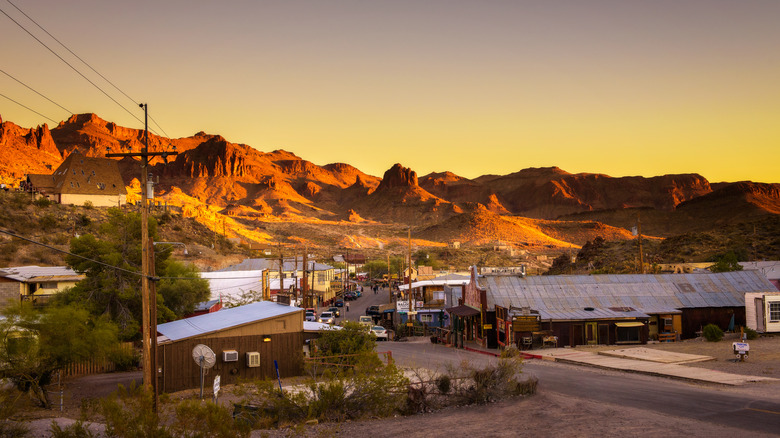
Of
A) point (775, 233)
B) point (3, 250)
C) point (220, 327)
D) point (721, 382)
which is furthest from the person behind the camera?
point (775, 233)

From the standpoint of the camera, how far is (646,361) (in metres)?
26.4

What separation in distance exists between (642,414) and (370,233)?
577 feet

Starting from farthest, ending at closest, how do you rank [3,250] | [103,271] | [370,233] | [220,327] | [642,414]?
[370,233] < [3,250] < [103,271] < [220,327] < [642,414]

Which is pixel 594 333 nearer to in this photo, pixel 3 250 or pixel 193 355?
pixel 193 355

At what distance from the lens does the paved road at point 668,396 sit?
1484cm

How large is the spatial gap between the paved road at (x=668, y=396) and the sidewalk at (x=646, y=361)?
772mm

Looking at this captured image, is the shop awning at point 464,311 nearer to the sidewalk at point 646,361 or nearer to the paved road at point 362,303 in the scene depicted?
the sidewalk at point 646,361

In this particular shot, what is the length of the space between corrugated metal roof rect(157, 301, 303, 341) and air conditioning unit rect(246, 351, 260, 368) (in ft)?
4.32

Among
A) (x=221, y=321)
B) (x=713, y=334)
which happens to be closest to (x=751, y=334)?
(x=713, y=334)

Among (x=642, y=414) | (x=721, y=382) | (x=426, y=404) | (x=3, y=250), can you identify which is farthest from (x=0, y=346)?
(x=3, y=250)

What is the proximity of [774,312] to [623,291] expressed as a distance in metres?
8.39

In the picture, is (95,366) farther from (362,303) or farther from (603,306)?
(362,303)

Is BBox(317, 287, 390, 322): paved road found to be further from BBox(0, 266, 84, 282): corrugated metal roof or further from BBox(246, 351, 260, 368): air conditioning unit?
BBox(246, 351, 260, 368): air conditioning unit

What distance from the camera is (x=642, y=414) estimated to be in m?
15.7
